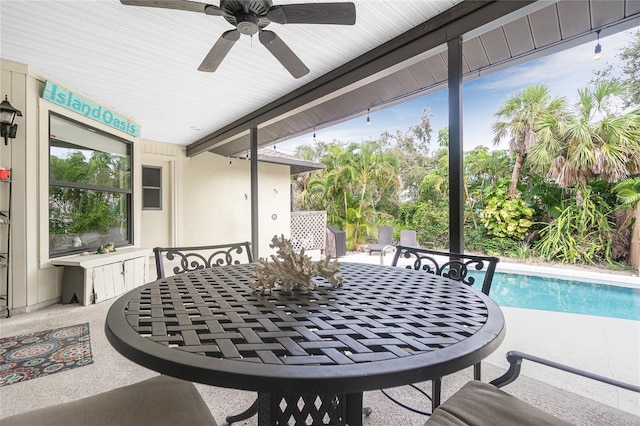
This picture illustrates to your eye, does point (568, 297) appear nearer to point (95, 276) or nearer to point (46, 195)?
point (95, 276)

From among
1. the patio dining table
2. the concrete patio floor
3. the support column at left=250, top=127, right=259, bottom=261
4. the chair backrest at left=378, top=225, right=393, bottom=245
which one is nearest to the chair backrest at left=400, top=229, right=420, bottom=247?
the chair backrest at left=378, top=225, right=393, bottom=245

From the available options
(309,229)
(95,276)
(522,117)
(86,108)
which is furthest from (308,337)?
(522,117)

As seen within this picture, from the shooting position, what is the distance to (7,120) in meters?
3.31

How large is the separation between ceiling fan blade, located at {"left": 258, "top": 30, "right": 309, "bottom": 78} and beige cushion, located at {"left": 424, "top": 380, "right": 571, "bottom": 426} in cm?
222

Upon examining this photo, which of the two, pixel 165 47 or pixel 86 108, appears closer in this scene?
pixel 165 47

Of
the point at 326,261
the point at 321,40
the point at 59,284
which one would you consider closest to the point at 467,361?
the point at 326,261

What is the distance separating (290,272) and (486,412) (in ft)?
2.81

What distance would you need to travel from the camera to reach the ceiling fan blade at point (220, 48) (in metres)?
2.08

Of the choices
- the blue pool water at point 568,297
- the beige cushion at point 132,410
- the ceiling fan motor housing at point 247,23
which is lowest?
the blue pool water at point 568,297

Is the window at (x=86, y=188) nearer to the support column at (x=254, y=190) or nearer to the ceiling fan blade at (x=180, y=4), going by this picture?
the support column at (x=254, y=190)

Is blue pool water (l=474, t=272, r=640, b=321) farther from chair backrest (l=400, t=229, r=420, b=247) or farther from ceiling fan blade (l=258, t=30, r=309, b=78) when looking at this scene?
ceiling fan blade (l=258, t=30, r=309, b=78)

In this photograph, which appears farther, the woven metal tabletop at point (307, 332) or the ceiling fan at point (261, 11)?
the ceiling fan at point (261, 11)

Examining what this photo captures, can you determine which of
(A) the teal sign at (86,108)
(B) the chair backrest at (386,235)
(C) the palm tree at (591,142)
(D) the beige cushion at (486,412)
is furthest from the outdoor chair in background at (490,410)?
(B) the chair backrest at (386,235)

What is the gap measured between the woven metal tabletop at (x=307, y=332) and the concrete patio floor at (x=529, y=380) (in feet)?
2.82
